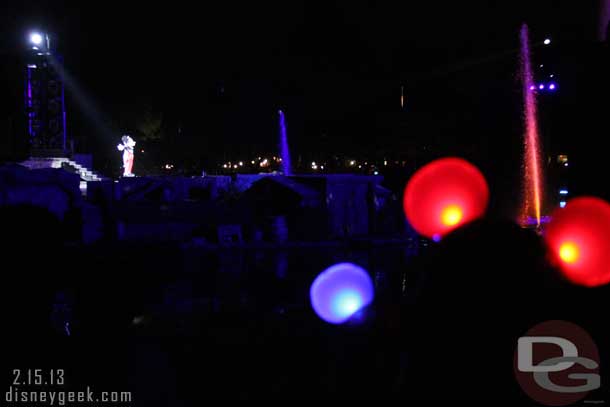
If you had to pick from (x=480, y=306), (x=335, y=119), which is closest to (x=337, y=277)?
(x=480, y=306)

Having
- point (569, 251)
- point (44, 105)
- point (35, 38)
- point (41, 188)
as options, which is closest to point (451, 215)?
point (569, 251)

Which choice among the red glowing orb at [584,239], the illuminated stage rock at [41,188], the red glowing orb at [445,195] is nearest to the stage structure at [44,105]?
the illuminated stage rock at [41,188]

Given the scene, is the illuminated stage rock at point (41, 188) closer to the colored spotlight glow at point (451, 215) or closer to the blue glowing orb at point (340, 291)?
the blue glowing orb at point (340, 291)

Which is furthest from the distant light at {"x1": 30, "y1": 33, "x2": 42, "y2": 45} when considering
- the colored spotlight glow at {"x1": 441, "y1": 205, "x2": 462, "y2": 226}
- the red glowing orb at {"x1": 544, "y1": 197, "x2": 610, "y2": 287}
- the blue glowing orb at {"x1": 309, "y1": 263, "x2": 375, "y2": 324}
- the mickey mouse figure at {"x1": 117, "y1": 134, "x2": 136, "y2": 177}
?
the red glowing orb at {"x1": 544, "y1": 197, "x2": 610, "y2": 287}

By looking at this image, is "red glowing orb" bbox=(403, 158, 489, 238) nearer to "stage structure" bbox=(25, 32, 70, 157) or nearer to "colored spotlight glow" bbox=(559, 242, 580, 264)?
"colored spotlight glow" bbox=(559, 242, 580, 264)

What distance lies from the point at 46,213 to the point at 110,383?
1473 millimetres

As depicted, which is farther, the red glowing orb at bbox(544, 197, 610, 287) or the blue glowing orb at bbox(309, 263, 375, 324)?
the blue glowing orb at bbox(309, 263, 375, 324)

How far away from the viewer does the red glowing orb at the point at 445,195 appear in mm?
3287

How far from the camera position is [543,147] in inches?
734

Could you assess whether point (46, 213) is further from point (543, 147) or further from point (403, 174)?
point (543, 147)
